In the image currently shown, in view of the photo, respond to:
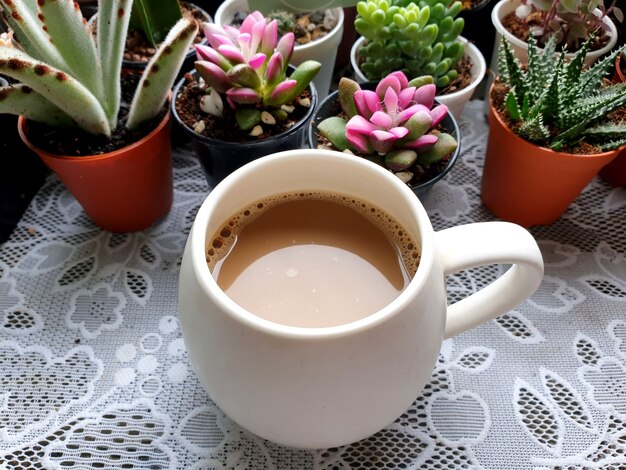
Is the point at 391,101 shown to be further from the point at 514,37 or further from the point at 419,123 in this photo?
the point at 514,37

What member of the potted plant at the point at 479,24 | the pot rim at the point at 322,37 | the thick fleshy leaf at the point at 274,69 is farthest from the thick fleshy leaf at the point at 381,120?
the potted plant at the point at 479,24

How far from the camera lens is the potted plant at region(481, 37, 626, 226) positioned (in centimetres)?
64

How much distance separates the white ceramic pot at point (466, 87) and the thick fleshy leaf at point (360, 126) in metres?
0.15

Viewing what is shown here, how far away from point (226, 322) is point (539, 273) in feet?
0.76

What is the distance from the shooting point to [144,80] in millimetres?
631

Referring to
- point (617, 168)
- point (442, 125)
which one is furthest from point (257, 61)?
point (617, 168)

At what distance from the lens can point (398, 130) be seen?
596mm

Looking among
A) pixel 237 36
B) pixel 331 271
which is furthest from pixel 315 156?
pixel 237 36

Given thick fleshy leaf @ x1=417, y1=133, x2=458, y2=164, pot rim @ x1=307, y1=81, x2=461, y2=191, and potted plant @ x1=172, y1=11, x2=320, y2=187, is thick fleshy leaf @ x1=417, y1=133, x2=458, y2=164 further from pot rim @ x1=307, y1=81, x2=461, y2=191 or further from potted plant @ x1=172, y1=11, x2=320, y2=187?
potted plant @ x1=172, y1=11, x2=320, y2=187

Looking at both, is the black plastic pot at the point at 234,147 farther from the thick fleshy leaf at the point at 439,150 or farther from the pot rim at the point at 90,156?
the thick fleshy leaf at the point at 439,150

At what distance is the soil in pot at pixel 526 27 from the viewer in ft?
2.58

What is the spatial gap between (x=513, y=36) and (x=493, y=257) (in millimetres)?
463

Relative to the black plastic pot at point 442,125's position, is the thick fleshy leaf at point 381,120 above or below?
above

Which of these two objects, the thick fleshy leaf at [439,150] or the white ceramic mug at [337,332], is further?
the thick fleshy leaf at [439,150]
